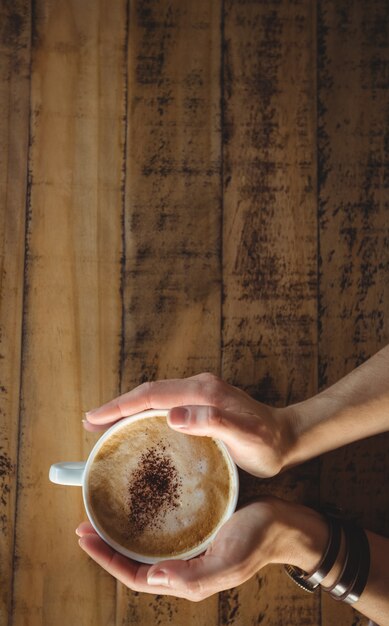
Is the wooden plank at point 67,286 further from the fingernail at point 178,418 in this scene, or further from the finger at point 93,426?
the fingernail at point 178,418

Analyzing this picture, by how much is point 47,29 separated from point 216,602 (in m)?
1.19

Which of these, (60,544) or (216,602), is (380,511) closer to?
(216,602)

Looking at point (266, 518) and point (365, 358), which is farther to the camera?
point (365, 358)

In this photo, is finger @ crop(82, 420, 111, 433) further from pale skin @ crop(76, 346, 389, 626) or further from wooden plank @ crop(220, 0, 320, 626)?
wooden plank @ crop(220, 0, 320, 626)

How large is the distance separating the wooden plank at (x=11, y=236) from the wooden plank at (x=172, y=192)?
214 mm

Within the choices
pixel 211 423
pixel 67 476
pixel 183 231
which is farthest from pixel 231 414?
pixel 183 231

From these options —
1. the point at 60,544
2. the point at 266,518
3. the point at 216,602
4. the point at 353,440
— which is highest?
the point at 353,440

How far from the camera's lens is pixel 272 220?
43.2 inches

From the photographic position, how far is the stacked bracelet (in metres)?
0.96

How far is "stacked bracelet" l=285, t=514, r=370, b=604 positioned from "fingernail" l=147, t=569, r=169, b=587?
12.3 inches

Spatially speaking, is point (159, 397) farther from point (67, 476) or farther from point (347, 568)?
point (347, 568)

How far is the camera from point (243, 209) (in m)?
1.10

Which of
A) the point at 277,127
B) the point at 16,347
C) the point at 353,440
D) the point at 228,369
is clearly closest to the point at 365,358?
the point at 353,440

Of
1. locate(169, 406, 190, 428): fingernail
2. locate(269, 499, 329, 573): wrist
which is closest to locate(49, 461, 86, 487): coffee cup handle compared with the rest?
locate(169, 406, 190, 428): fingernail
